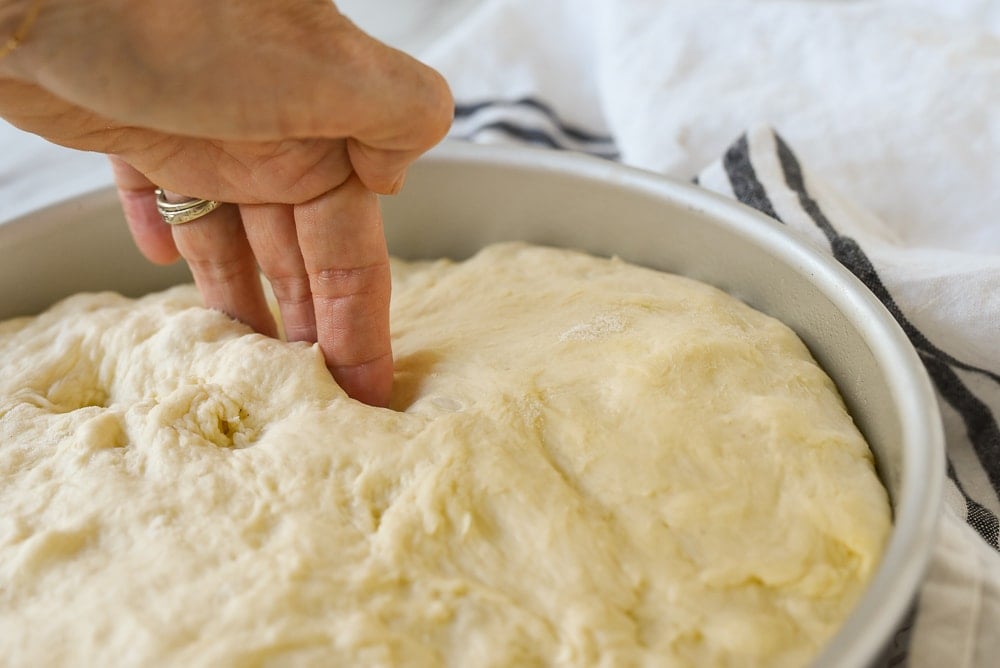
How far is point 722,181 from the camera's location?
145 cm

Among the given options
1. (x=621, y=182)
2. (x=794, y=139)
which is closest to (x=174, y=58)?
(x=621, y=182)

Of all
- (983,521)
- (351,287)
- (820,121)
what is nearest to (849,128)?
(820,121)

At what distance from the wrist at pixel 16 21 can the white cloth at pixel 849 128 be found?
1.03 metres

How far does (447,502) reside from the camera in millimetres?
892

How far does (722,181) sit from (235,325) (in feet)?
2.70

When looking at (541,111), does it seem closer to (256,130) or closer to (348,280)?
(348,280)

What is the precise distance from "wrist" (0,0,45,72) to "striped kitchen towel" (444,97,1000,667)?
3.36ft

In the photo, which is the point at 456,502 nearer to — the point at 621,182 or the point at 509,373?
the point at 509,373

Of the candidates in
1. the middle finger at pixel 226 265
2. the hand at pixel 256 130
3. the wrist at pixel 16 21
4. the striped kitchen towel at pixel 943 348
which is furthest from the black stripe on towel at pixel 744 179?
the wrist at pixel 16 21

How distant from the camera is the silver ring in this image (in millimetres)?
1161

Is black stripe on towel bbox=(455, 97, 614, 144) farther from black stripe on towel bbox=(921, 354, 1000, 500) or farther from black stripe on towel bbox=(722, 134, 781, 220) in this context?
black stripe on towel bbox=(921, 354, 1000, 500)

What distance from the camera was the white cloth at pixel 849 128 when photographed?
119cm

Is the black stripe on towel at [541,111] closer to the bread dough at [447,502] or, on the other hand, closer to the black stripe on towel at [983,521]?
the bread dough at [447,502]

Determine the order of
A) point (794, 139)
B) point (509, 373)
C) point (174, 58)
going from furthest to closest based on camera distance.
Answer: point (794, 139) < point (509, 373) < point (174, 58)
